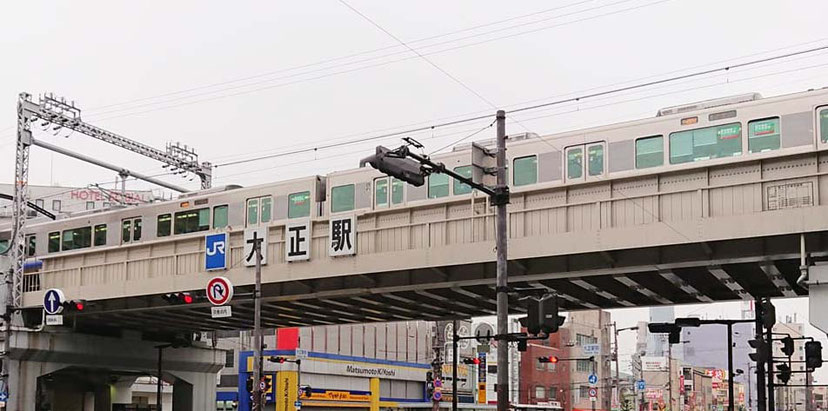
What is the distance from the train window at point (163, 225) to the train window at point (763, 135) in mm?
21988

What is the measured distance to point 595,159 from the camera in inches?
1097

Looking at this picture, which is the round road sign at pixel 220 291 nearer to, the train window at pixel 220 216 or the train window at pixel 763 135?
the train window at pixel 220 216

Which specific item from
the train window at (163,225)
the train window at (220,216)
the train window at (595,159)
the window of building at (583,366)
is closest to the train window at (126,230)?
the train window at (163,225)

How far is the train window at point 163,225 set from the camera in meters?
38.4

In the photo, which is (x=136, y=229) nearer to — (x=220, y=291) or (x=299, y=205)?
(x=299, y=205)

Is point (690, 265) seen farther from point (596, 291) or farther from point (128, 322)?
point (128, 322)

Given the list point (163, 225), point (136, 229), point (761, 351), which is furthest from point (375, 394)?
point (761, 351)

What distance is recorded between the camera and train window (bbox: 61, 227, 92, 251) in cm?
4181

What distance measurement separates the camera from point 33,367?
4584cm

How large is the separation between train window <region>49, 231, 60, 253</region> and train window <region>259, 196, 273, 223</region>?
12629mm

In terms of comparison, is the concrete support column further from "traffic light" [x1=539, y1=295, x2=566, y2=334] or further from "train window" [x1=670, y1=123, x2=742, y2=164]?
"traffic light" [x1=539, y1=295, x2=566, y2=334]

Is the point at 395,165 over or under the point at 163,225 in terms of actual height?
under

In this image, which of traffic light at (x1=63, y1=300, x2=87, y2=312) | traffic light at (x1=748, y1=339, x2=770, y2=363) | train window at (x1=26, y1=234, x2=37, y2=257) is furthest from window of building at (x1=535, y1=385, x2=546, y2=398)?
traffic light at (x1=748, y1=339, x2=770, y2=363)

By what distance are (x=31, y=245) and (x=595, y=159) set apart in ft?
91.9
